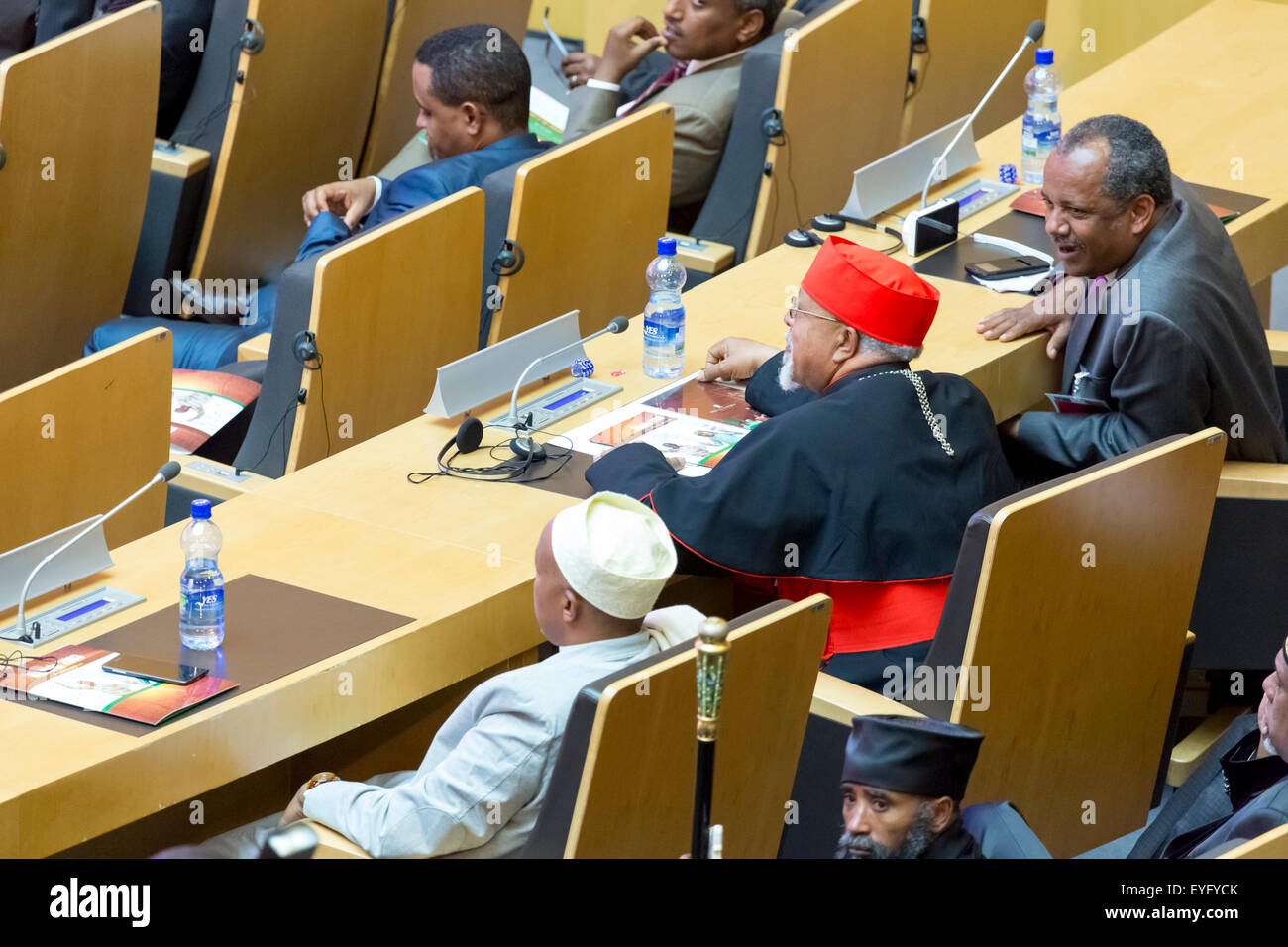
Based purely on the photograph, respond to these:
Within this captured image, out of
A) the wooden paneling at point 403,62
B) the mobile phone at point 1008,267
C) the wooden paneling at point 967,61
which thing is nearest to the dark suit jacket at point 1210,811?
the mobile phone at point 1008,267

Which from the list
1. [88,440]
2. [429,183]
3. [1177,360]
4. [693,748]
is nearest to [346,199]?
[429,183]

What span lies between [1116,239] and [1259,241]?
0.83 m

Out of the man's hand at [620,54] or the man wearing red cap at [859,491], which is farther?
the man's hand at [620,54]

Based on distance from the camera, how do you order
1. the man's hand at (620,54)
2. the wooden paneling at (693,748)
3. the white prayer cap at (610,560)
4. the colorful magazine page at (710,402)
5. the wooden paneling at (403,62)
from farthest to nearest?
the wooden paneling at (403,62) → the man's hand at (620,54) → the colorful magazine page at (710,402) → the white prayer cap at (610,560) → the wooden paneling at (693,748)

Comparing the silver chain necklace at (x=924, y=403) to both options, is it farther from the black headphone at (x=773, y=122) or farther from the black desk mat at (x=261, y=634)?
the black headphone at (x=773, y=122)

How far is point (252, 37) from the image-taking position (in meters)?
4.78

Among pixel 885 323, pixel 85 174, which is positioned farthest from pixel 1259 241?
pixel 85 174

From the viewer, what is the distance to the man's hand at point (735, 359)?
3510 millimetres

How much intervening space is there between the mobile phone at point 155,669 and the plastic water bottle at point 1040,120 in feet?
8.25

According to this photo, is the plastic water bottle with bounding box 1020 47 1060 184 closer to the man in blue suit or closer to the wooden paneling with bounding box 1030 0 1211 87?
the man in blue suit

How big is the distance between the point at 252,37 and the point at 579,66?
101 centimetres

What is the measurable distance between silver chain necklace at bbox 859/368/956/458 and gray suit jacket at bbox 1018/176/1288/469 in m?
0.45

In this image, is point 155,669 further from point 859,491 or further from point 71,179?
point 71,179
